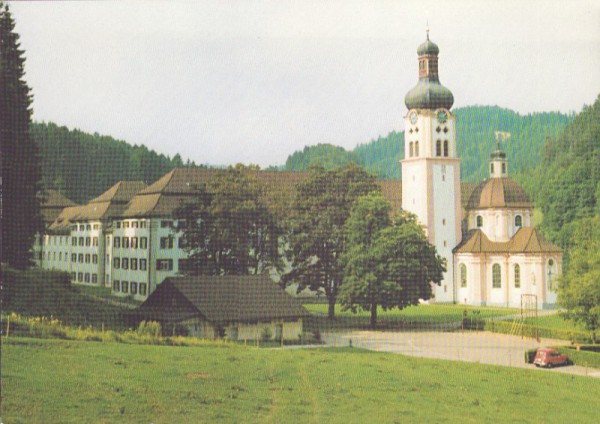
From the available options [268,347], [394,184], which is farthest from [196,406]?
[394,184]

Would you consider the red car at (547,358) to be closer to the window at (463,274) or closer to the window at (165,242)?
the window at (463,274)

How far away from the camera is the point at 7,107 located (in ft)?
28.9

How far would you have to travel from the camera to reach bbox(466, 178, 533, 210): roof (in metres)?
16.7

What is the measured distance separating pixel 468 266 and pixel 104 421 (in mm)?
10694

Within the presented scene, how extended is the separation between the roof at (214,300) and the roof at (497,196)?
8587mm

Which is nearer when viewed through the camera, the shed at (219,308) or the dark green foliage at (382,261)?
the shed at (219,308)

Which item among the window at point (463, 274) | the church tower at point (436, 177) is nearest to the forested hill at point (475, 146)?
the church tower at point (436, 177)

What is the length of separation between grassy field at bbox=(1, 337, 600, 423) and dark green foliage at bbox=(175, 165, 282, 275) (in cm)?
122

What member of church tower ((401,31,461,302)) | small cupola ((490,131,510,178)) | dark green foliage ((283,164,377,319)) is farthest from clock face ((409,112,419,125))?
small cupola ((490,131,510,178))

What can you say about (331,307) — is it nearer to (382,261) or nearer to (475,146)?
(382,261)

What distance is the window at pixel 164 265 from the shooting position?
954cm

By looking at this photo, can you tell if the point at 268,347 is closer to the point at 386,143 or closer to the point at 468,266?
the point at 386,143

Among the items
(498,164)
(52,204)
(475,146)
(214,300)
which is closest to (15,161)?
(52,204)

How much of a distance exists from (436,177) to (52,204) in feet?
28.5
